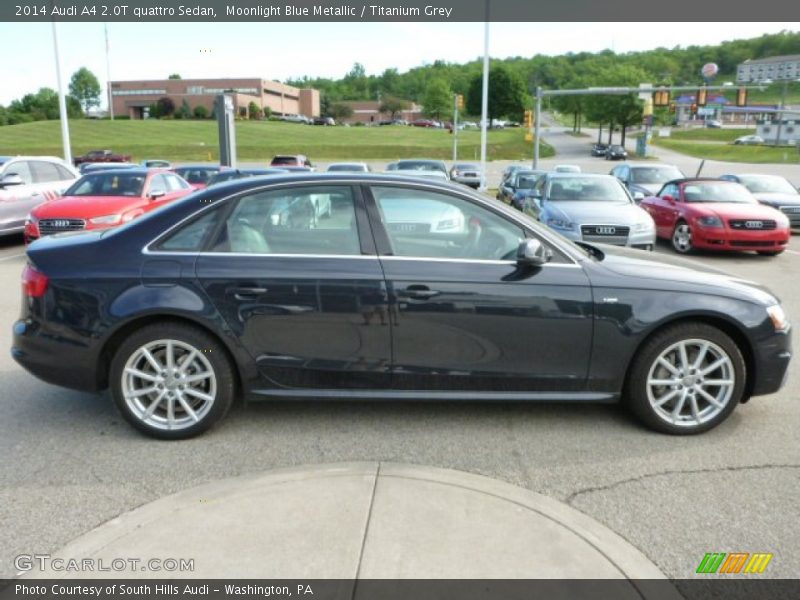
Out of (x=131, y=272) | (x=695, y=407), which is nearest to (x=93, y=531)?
(x=131, y=272)

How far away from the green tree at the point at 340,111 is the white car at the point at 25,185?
435ft

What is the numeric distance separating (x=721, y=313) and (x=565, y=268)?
3.30ft

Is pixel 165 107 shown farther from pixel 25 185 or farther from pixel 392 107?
pixel 25 185

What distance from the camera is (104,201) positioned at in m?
11.2

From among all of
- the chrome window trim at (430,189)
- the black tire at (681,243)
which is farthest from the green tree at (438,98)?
the chrome window trim at (430,189)

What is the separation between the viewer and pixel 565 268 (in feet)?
12.8

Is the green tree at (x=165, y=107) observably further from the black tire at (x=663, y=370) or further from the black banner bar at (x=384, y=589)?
the black banner bar at (x=384, y=589)

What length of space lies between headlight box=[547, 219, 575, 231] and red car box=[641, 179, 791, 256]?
132 inches

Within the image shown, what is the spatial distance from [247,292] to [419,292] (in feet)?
3.38

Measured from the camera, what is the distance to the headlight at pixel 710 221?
11.8 m

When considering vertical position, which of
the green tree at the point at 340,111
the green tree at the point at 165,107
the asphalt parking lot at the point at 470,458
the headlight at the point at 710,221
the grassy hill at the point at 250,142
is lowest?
the asphalt parking lot at the point at 470,458

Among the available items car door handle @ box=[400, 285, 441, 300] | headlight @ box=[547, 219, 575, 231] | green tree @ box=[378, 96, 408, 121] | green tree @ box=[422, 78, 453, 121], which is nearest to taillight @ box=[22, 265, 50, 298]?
car door handle @ box=[400, 285, 441, 300]

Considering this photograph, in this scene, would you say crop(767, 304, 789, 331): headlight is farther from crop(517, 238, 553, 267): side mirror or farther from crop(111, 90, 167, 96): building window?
crop(111, 90, 167, 96): building window

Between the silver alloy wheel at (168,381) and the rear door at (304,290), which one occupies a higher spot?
the rear door at (304,290)
